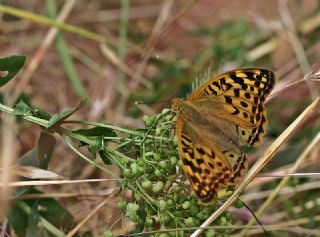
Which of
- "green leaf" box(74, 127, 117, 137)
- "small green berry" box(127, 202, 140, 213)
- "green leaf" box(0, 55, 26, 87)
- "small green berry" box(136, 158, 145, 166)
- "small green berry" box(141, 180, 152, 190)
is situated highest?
"green leaf" box(0, 55, 26, 87)

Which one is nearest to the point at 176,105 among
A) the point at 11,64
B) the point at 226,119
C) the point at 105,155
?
the point at 226,119

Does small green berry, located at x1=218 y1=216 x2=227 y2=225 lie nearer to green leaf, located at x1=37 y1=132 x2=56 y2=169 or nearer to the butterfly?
the butterfly

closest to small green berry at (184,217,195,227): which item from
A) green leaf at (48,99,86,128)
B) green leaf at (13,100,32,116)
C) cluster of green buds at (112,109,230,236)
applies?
cluster of green buds at (112,109,230,236)

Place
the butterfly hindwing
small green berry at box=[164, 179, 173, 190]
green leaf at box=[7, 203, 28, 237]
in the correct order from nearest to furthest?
the butterfly hindwing
small green berry at box=[164, 179, 173, 190]
green leaf at box=[7, 203, 28, 237]

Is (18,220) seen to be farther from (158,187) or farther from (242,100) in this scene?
(242,100)

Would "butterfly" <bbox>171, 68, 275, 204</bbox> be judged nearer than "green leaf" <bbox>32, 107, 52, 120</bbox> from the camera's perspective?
Yes

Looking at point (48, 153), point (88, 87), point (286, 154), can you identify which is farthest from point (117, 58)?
point (48, 153)

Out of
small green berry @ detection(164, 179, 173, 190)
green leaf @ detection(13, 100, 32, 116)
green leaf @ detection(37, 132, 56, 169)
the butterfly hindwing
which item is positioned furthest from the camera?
green leaf @ detection(37, 132, 56, 169)

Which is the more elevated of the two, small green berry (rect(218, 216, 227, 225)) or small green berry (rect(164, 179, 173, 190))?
small green berry (rect(164, 179, 173, 190))
